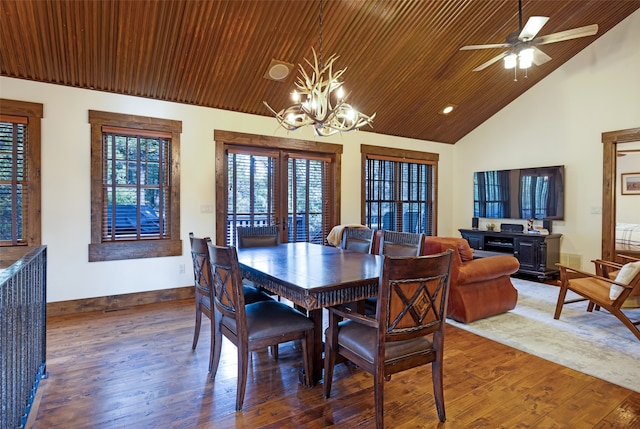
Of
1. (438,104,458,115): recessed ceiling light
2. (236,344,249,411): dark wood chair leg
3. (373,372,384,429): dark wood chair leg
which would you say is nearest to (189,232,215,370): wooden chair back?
(236,344,249,411): dark wood chair leg

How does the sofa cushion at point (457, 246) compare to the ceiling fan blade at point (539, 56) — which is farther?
the ceiling fan blade at point (539, 56)

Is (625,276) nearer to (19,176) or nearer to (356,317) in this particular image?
(356,317)

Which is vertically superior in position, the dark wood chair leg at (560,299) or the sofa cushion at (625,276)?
the sofa cushion at (625,276)

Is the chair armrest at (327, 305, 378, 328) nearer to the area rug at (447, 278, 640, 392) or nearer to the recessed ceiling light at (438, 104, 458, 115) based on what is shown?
the area rug at (447, 278, 640, 392)

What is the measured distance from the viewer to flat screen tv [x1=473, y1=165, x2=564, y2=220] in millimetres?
5938

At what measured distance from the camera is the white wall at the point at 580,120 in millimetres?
5219

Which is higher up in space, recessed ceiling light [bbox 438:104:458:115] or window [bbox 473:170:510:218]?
recessed ceiling light [bbox 438:104:458:115]

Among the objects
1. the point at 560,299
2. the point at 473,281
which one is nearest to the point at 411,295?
the point at 473,281

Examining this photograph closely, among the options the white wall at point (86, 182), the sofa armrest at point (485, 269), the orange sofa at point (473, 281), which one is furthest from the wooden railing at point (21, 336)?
the sofa armrest at point (485, 269)

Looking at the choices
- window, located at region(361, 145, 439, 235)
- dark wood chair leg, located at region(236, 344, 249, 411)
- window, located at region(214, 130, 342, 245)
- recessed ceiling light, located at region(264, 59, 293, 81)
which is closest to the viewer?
dark wood chair leg, located at region(236, 344, 249, 411)

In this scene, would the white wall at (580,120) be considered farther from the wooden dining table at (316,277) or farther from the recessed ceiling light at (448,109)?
the wooden dining table at (316,277)

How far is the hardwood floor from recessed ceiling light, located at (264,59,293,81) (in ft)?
10.9

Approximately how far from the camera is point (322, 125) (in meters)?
3.03

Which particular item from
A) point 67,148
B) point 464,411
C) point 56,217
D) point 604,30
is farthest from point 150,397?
point 604,30
